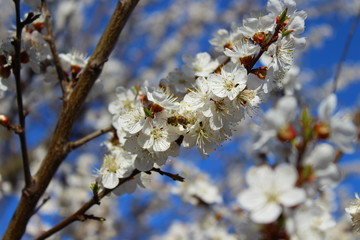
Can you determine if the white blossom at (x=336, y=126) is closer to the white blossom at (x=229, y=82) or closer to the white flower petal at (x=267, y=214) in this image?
the white flower petal at (x=267, y=214)

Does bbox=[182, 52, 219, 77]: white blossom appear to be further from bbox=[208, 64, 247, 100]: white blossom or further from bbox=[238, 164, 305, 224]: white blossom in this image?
bbox=[238, 164, 305, 224]: white blossom

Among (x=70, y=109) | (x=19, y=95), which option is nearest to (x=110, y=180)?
(x=70, y=109)

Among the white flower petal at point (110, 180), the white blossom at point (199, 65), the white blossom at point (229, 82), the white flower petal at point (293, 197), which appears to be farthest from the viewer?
the white blossom at point (199, 65)

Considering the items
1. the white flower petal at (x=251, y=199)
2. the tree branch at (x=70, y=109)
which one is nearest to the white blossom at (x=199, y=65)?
the tree branch at (x=70, y=109)

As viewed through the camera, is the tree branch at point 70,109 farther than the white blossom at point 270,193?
Yes

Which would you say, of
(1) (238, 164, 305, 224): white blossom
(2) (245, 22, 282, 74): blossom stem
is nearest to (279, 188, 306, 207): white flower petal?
(1) (238, 164, 305, 224): white blossom

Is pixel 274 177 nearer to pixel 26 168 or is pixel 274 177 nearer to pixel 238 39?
pixel 238 39
